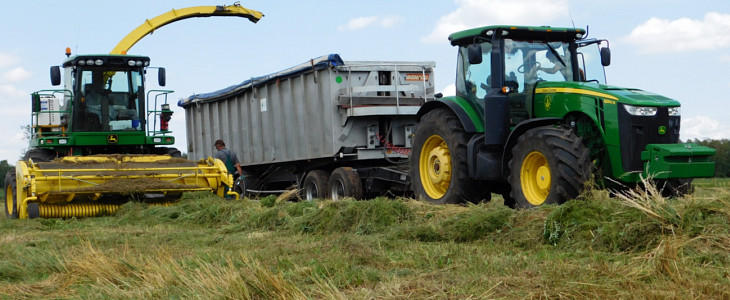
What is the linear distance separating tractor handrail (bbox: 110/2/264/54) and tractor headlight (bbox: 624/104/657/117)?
1684 cm

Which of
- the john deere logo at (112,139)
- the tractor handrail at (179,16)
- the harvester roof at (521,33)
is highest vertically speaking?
the tractor handrail at (179,16)

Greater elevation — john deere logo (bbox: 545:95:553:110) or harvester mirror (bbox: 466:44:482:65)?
harvester mirror (bbox: 466:44:482:65)

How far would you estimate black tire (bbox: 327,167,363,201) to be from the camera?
13.7 m

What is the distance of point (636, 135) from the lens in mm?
8812

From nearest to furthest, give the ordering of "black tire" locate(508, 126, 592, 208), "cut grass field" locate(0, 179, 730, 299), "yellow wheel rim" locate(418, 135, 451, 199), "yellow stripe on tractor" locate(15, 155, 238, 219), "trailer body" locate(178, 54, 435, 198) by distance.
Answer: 1. "cut grass field" locate(0, 179, 730, 299)
2. "black tire" locate(508, 126, 592, 208)
3. "yellow wheel rim" locate(418, 135, 451, 199)
4. "yellow stripe on tractor" locate(15, 155, 238, 219)
5. "trailer body" locate(178, 54, 435, 198)

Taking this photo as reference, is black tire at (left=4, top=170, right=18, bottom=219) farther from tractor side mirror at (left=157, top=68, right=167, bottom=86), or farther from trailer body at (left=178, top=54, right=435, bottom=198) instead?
trailer body at (left=178, top=54, right=435, bottom=198)

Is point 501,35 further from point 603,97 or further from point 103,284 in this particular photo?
point 103,284

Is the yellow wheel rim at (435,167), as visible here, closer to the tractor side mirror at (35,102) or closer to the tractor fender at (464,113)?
the tractor fender at (464,113)

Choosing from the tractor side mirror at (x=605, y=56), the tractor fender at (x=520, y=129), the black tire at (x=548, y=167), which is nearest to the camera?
the black tire at (x=548, y=167)

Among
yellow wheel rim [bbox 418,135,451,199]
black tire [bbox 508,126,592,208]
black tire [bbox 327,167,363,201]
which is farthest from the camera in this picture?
black tire [bbox 327,167,363,201]

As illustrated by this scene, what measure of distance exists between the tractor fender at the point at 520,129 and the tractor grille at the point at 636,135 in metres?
0.73

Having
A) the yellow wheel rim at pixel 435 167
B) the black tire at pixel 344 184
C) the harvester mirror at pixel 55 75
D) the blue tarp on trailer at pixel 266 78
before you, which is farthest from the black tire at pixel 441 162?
the harvester mirror at pixel 55 75

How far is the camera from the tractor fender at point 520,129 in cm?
927

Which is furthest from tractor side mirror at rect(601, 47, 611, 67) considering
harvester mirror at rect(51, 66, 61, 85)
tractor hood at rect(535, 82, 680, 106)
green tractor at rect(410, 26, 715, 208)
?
harvester mirror at rect(51, 66, 61, 85)
